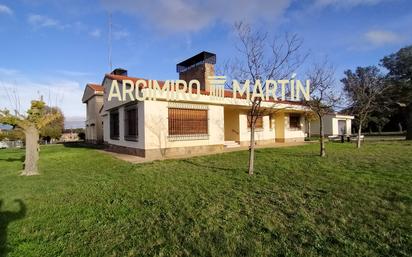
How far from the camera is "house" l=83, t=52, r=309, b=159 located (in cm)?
1250

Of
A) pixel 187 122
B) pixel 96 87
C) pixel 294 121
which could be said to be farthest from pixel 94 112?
pixel 294 121

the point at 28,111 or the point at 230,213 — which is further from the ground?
the point at 28,111

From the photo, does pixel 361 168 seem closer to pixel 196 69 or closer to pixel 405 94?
pixel 196 69

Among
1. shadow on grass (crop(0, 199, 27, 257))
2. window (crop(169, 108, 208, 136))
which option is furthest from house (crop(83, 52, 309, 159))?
shadow on grass (crop(0, 199, 27, 257))

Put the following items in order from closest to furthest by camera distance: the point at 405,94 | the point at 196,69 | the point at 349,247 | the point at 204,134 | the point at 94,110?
the point at 349,247
the point at 204,134
the point at 196,69
the point at 94,110
the point at 405,94

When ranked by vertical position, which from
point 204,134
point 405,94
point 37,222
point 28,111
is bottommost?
point 37,222

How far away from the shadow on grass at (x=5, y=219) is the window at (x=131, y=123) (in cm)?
792

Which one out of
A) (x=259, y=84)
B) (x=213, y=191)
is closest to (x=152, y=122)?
(x=259, y=84)

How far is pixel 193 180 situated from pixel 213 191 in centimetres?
133

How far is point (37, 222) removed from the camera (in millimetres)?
4605

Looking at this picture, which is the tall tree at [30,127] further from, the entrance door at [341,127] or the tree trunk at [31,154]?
the entrance door at [341,127]

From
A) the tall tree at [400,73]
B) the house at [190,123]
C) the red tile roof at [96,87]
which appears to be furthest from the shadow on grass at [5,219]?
the tall tree at [400,73]

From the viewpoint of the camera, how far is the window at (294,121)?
2162 cm

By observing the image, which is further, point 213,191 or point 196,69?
point 196,69
